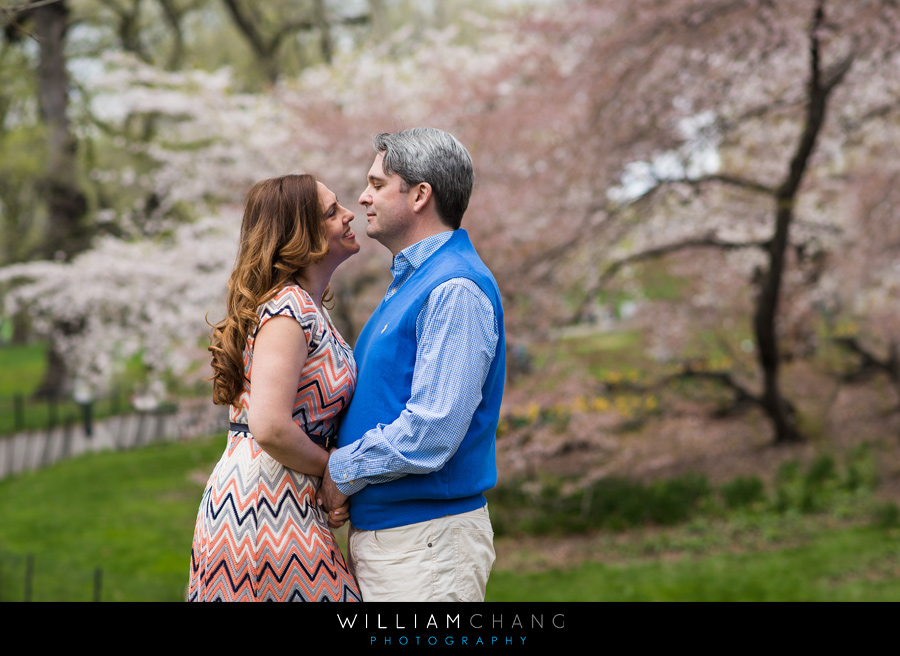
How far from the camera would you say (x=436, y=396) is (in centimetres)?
172

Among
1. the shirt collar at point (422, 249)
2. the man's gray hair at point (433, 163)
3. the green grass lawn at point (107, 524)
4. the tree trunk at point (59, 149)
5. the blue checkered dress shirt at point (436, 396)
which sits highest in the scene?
the tree trunk at point (59, 149)

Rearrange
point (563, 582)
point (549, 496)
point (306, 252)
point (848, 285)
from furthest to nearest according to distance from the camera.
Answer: point (848, 285)
point (549, 496)
point (563, 582)
point (306, 252)

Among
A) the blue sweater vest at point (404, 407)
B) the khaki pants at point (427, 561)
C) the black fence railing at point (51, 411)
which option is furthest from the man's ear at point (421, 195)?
the black fence railing at point (51, 411)

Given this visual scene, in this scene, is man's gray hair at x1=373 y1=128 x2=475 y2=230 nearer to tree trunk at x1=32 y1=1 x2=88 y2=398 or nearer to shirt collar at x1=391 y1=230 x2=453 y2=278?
shirt collar at x1=391 y1=230 x2=453 y2=278

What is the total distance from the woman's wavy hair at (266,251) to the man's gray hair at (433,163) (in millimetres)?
236

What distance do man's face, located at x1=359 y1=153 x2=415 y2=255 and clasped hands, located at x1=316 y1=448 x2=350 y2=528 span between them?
61 centimetres

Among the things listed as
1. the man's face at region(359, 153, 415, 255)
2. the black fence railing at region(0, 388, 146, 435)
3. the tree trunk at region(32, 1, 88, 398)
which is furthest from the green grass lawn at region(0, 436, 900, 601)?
the tree trunk at region(32, 1, 88, 398)

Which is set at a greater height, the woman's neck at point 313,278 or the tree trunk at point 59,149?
the tree trunk at point 59,149

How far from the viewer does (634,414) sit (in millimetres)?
10219

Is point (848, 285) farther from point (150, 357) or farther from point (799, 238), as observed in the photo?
point (150, 357)

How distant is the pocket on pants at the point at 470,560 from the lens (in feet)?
6.05

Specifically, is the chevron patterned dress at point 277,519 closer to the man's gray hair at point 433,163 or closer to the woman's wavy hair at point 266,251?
the woman's wavy hair at point 266,251
